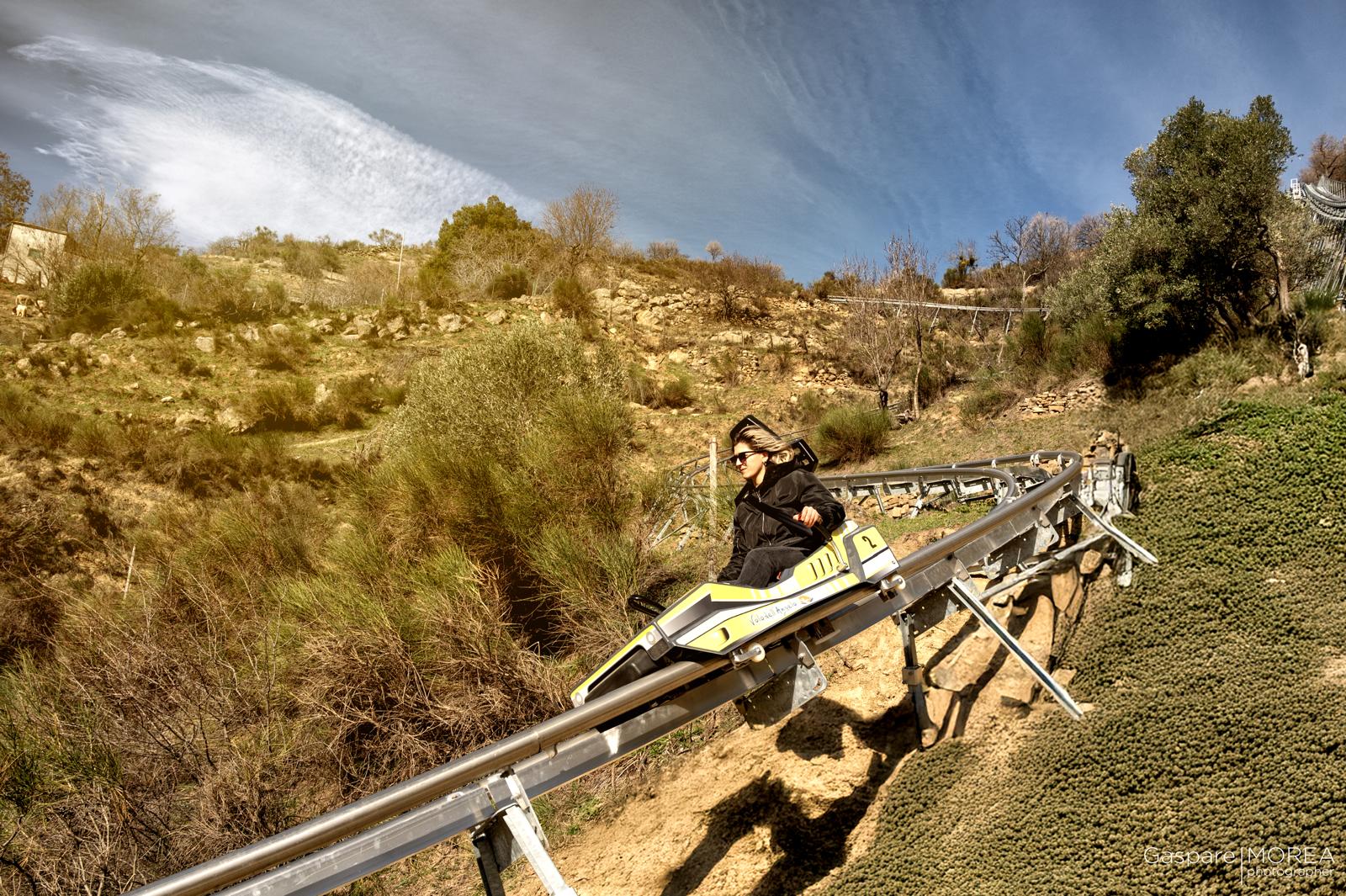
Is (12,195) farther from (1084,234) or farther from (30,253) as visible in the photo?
(1084,234)

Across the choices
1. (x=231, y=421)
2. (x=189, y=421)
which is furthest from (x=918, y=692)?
(x=189, y=421)

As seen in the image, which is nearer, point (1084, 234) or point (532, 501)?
point (532, 501)

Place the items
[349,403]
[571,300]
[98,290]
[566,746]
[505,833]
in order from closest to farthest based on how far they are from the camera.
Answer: [505,833], [566,746], [349,403], [98,290], [571,300]

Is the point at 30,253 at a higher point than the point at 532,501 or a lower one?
higher

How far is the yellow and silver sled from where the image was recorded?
300 cm

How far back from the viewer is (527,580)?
10.2 m

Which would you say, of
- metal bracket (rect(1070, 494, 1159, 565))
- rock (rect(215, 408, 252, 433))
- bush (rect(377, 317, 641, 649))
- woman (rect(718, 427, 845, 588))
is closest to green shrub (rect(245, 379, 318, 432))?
rock (rect(215, 408, 252, 433))

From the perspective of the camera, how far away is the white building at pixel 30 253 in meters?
24.9

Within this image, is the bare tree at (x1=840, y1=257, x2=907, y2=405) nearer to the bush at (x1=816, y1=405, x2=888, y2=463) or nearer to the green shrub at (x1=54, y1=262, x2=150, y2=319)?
the bush at (x1=816, y1=405, x2=888, y2=463)

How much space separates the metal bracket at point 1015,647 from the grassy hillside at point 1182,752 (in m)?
0.12

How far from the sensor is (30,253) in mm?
25000

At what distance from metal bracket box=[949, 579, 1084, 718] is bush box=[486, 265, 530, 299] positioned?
99.6 ft

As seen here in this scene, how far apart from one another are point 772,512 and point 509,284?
30707 mm

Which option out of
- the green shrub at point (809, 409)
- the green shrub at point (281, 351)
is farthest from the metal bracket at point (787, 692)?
the green shrub at point (281, 351)
